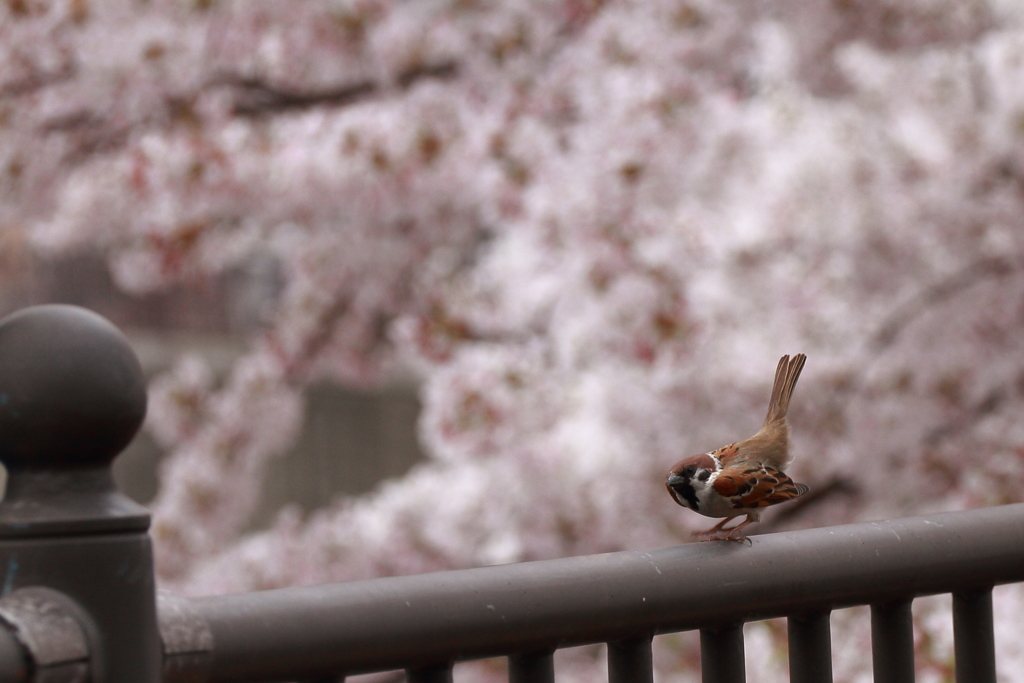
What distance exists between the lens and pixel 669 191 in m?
3.04

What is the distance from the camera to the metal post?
0.54 m

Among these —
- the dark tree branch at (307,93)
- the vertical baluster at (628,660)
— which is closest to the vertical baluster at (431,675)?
the vertical baluster at (628,660)

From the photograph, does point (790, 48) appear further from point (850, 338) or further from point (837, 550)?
point (837, 550)

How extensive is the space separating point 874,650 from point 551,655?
0.92ft

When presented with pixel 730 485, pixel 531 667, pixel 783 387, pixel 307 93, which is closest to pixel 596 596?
pixel 531 667

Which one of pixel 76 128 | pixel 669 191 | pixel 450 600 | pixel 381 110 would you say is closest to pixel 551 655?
pixel 450 600

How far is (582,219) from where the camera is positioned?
9.72 feet

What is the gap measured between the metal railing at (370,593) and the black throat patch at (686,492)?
0.94ft

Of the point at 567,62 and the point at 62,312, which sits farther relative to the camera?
the point at 567,62

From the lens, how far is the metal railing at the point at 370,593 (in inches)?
21.5

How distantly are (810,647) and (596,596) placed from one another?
0.68 ft

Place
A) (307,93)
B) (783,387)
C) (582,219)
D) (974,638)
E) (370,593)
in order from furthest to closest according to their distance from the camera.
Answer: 1. (307,93)
2. (582,219)
3. (783,387)
4. (974,638)
5. (370,593)

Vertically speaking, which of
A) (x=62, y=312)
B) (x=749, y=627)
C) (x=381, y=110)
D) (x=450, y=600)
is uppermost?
(x=381, y=110)

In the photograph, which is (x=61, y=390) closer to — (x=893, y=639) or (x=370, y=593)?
(x=370, y=593)
